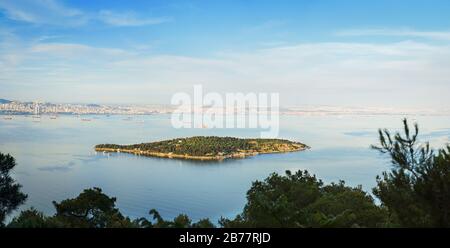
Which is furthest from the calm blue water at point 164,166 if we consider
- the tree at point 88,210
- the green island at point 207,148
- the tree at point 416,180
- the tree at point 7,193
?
the tree at point 416,180

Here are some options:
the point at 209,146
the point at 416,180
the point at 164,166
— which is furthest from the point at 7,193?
the point at 209,146

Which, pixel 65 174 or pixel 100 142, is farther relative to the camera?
pixel 100 142

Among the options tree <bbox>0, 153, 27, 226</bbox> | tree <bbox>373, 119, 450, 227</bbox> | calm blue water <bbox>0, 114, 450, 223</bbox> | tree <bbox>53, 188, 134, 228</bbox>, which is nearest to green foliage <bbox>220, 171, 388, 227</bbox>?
tree <bbox>373, 119, 450, 227</bbox>

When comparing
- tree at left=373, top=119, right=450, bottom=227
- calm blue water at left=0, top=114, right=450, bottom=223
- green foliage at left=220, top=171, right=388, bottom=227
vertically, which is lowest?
calm blue water at left=0, top=114, right=450, bottom=223

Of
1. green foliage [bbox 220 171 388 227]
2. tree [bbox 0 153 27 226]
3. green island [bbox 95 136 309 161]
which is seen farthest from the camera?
green island [bbox 95 136 309 161]

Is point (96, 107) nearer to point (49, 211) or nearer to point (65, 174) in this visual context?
point (65, 174)

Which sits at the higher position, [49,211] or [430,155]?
[430,155]

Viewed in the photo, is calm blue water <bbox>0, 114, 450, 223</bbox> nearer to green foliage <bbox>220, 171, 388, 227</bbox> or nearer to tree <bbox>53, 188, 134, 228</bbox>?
green foliage <bbox>220, 171, 388, 227</bbox>
